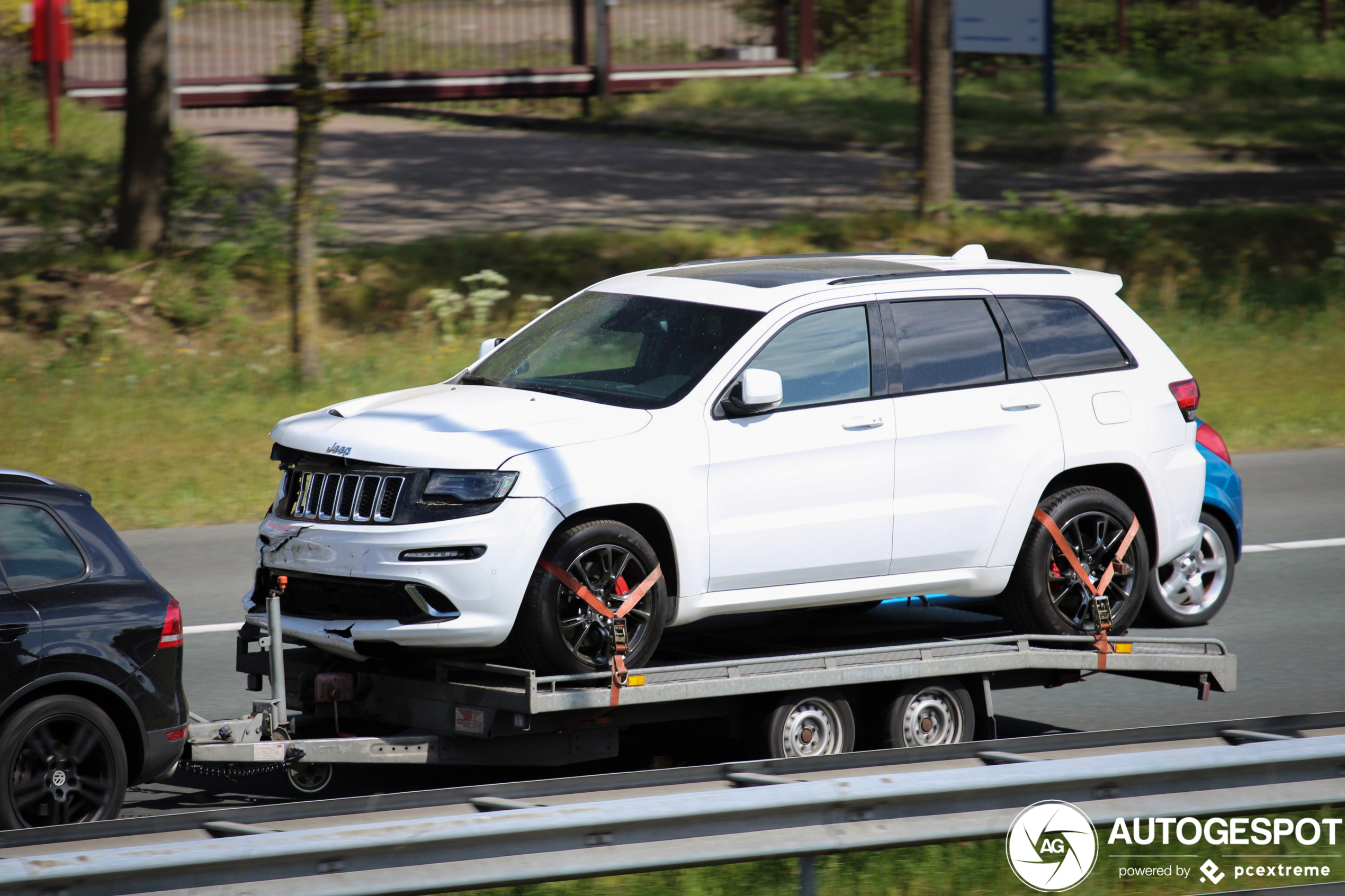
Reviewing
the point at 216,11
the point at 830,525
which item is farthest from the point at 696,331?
the point at 216,11

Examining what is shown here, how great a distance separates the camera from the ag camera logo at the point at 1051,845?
17.0ft

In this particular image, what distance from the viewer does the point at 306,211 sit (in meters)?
16.7

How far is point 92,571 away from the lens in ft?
21.4

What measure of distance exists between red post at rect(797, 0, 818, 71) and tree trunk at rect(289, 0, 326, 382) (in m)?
18.9

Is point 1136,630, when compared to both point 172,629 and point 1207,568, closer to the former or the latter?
point 1207,568

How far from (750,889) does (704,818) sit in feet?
3.71

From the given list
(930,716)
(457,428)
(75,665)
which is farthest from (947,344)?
(75,665)

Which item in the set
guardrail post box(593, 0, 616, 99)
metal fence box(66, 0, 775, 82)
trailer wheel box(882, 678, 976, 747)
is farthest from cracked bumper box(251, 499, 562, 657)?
guardrail post box(593, 0, 616, 99)

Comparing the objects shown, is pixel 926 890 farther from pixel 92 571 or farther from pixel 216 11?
pixel 216 11

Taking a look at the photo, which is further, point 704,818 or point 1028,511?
point 1028,511

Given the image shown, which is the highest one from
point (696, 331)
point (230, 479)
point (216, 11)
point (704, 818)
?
point (216, 11)

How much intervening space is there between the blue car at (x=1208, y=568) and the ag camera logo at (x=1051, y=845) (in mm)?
5005

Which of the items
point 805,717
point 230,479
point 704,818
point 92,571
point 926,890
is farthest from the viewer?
point 230,479

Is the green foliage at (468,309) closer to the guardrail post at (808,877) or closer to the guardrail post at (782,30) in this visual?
the guardrail post at (808,877)
